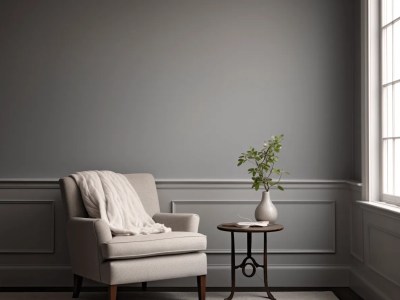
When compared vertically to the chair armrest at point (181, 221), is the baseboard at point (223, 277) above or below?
below

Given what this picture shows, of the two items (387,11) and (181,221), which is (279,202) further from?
(387,11)

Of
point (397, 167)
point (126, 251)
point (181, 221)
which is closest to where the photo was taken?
point (126, 251)

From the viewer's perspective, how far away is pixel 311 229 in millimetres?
4777

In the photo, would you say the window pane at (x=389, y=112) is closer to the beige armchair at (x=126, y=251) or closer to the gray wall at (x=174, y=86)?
the gray wall at (x=174, y=86)

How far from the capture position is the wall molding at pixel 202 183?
471cm

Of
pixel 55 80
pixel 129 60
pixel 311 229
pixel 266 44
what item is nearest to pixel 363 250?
pixel 311 229

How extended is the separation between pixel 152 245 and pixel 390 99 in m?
1.76

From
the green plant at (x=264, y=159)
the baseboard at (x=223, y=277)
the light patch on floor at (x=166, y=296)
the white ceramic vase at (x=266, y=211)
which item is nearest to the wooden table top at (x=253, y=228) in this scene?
the white ceramic vase at (x=266, y=211)

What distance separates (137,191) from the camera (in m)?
4.52

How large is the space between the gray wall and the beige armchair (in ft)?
1.86

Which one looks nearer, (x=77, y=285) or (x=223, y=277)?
(x=77, y=285)

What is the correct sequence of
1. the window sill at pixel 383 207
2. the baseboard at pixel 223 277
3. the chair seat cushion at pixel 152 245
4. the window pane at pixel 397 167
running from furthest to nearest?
the baseboard at pixel 223 277
the window pane at pixel 397 167
the chair seat cushion at pixel 152 245
the window sill at pixel 383 207

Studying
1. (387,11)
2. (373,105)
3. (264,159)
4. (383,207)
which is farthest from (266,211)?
(387,11)

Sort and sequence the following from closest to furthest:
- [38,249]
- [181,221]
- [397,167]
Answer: [397,167] < [181,221] < [38,249]
